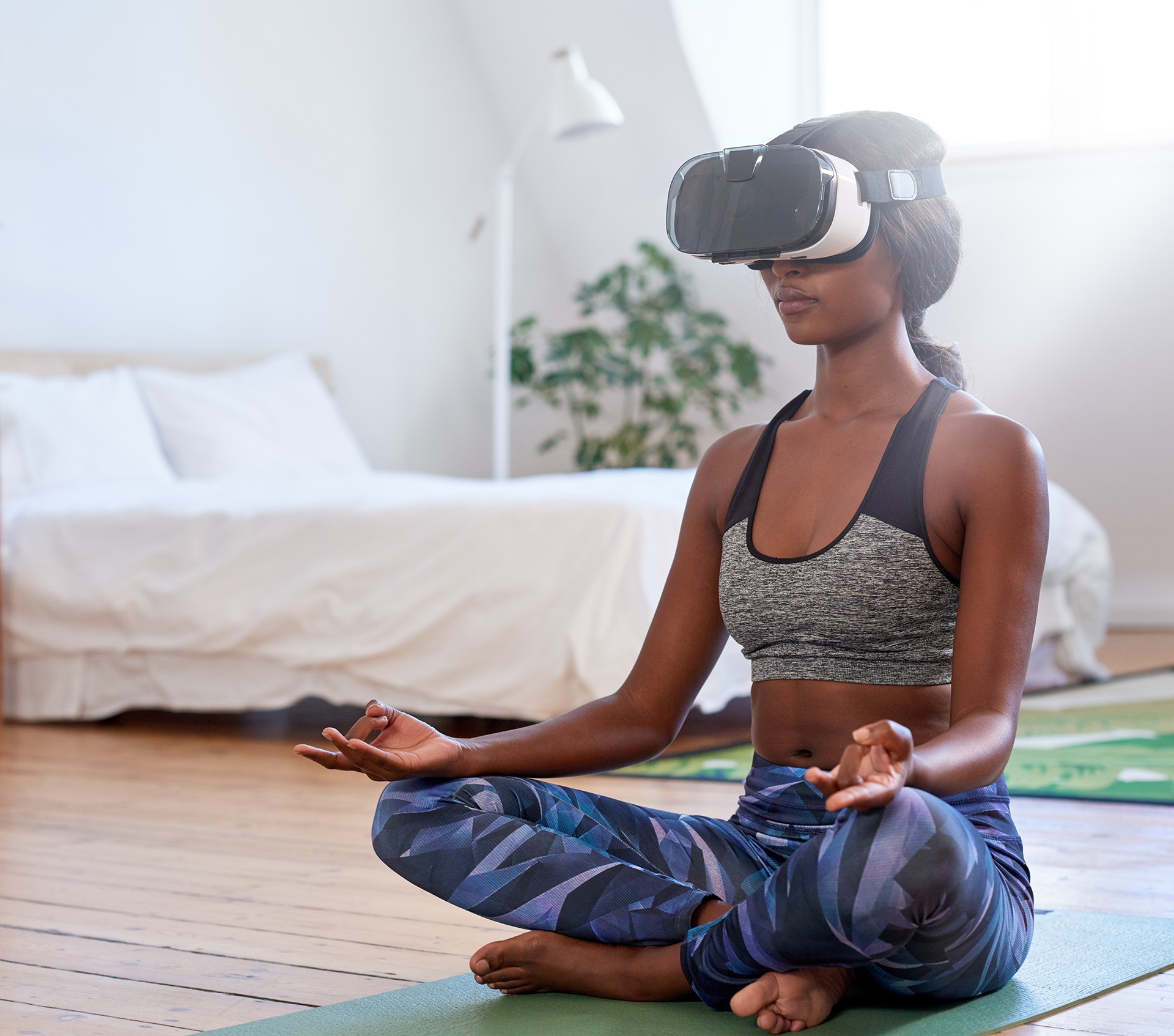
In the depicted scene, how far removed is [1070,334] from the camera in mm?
4949

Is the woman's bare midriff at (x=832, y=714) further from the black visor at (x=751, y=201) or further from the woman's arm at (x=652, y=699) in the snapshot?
the black visor at (x=751, y=201)

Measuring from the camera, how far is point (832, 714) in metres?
1.23

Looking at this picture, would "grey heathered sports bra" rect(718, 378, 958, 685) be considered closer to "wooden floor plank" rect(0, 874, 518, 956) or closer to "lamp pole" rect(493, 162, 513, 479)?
"wooden floor plank" rect(0, 874, 518, 956)

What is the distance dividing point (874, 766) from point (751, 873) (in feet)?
1.29

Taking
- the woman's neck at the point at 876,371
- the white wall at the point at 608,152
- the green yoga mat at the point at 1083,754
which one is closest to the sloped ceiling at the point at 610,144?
the white wall at the point at 608,152

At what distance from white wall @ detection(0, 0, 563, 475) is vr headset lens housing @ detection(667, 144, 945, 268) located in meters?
3.06

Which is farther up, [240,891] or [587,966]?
[587,966]

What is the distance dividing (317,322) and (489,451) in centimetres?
102

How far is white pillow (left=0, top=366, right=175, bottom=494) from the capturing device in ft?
11.2

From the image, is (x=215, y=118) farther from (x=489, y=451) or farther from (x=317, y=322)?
(x=489, y=451)

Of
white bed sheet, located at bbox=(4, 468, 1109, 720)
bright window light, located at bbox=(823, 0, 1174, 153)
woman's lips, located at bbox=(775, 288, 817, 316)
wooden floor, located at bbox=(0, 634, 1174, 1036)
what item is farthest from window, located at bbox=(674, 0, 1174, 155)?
woman's lips, located at bbox=(775, 288, 817, 316)

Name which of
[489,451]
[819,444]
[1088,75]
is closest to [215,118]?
[489,451]

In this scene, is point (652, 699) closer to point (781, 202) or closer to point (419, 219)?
point (781, 202)

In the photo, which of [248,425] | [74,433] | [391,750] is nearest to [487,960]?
[391,750]
